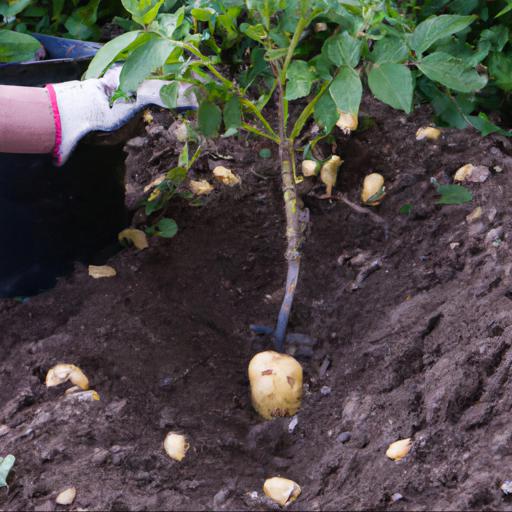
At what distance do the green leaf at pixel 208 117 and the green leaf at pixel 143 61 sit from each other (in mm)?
212

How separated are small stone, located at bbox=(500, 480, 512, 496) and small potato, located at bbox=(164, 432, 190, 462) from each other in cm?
54

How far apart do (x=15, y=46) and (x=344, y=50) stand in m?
0.78

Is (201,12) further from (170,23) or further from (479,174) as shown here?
(479,174)

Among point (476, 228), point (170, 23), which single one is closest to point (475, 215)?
point (476, 228)

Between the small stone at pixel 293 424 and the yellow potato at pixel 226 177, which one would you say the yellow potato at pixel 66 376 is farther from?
the yellow potato at pixel 226 177

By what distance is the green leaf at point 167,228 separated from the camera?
1796 mm

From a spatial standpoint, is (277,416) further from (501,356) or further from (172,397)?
(501,356)

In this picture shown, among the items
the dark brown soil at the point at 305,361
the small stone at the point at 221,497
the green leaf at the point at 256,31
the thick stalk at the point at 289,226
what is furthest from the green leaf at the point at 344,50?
the small stone at the point at 221,497

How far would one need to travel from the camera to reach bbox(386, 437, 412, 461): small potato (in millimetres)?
1137

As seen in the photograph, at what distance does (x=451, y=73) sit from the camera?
1301 mm

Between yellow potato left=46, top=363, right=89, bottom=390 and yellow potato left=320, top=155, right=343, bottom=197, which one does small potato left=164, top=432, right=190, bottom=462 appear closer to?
yellow potato left=46, top=363, right=89, bottom=390

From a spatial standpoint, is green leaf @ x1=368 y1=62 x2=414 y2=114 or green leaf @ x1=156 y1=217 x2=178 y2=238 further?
green leaf @ x1=156 y1=217 x2=178 y2=238

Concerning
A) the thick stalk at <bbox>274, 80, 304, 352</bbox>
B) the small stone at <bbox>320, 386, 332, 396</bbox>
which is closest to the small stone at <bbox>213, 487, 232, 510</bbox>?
the small stone at <bbox>320, 386, 332, 396</bbox>

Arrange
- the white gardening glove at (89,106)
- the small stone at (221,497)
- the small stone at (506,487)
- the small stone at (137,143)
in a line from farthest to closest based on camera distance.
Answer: the small stone at (137,143) → the white gardening glove at (89,106) → the small stone at (221,497) → the small stone at (506,487)
